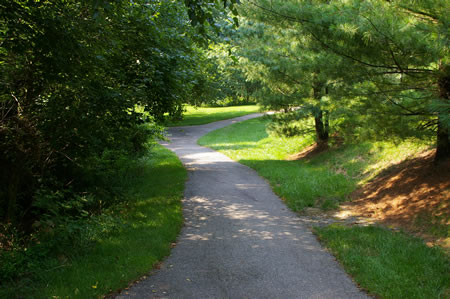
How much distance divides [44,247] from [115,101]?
2751mm

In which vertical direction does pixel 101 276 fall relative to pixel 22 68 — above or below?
below

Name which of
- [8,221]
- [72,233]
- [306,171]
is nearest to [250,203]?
[306,171]

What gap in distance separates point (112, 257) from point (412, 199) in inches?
233

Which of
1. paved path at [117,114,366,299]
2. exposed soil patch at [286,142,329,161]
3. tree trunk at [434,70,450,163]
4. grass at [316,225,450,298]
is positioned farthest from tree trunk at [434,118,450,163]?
exposed soil patch at [286,142,329,161]

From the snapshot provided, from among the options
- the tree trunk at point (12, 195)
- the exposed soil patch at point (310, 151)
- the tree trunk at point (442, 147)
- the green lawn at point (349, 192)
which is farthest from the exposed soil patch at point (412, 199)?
the tree trunk at point (12, 195)

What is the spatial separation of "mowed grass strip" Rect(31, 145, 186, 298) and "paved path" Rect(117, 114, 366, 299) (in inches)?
9.1

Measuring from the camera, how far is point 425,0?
17.8 ft

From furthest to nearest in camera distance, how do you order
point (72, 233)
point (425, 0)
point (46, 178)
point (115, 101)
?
point (46, 178)
point (115, 101)
point (72, 233)
point (425, 0)

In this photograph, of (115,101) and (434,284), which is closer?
(434,284)

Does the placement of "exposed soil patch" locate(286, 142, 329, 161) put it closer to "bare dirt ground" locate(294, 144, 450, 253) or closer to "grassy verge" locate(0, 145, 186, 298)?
"bare dirt ground" locate(294, 144, 450, 253)

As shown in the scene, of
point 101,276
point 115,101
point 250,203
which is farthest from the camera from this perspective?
point 250,203

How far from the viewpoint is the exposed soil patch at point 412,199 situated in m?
6.50

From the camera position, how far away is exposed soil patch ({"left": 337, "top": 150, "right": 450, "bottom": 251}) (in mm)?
6496

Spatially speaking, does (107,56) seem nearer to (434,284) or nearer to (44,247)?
(44,247)
